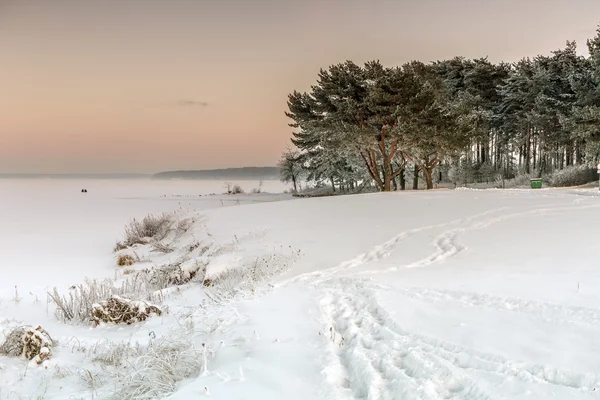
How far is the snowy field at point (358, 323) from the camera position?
343cm

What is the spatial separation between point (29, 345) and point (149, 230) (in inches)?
530

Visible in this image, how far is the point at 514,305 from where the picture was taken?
16.4 ft

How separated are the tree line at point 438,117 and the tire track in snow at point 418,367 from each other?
2347 centimetres

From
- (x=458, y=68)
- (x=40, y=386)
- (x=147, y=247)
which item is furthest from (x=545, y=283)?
(x=458, y=68)

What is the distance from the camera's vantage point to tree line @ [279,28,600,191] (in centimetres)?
2811

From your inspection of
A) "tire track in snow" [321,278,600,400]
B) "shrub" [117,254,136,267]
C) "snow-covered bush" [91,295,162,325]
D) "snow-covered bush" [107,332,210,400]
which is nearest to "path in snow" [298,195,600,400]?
"tire track in snow" [321,278,600,400]

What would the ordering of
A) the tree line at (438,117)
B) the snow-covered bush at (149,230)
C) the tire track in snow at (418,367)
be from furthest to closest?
the tree line at (438,117), the snow-covered bush at (149,230), the tire track in snow at (418,367)

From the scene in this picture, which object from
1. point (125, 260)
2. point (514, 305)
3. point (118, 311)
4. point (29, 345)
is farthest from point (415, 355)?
point (125, 260)

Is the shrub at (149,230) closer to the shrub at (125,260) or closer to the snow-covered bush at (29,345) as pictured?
the shrub at (125,260)

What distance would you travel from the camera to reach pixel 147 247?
15.3 metres

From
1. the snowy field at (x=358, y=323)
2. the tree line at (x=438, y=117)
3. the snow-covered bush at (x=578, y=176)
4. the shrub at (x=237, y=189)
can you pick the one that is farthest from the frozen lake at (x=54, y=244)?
the snow-covered bush at (x=578, y=176)

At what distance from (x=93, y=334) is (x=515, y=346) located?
5479 mm

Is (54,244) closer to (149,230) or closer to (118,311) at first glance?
(149,230)

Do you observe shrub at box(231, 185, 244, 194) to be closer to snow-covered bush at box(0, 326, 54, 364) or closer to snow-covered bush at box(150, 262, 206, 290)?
snow-covered bush at box(150, 262, 206, 290)
